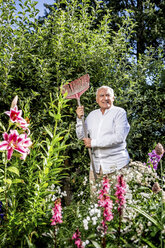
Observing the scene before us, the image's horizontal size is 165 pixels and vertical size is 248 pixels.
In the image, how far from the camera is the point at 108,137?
9.04 feet

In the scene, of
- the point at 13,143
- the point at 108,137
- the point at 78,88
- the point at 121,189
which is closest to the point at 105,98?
the point at 78,88

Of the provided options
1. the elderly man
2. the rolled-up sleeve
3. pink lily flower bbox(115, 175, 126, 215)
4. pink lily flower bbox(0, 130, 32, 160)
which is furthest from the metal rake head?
pink lily flower bbox(115, 175, 126, 215)

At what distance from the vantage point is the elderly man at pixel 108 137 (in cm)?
275

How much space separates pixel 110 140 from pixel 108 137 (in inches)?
1.8

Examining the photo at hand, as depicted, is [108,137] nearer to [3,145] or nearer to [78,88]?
[78,88]

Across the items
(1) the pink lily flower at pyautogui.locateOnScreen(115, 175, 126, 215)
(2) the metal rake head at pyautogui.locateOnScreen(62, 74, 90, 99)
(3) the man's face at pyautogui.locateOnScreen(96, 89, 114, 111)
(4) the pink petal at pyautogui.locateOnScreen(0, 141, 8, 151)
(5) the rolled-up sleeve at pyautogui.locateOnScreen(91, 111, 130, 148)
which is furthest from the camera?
(2) the metal rake head at pyautogui.locateOnScreen(62, 74, 90, 99)

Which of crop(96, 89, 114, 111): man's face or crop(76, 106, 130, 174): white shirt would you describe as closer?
crop(76, 106, 130, 174): white shirt

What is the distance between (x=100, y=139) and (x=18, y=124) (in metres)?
1.41

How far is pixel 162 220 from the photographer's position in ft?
4.82

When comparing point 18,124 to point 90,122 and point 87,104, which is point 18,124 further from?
point 87,104

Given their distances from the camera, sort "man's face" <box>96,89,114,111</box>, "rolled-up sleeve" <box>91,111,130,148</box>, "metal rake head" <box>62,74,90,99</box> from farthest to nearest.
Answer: "metal rake head" <box>62,74,90,99</box> → "man's face" <box>96,89,114,111</box> → "rolled-up sleeve" <box>91,111,130,148</box>

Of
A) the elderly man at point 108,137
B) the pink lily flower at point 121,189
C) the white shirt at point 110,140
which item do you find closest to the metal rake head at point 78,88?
the elderly man at point 108,137

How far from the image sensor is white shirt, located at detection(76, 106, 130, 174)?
275 cm

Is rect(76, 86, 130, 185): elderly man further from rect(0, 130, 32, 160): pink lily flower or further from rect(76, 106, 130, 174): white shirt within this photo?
rect(0, 130, 32, 160): pink lily flower
